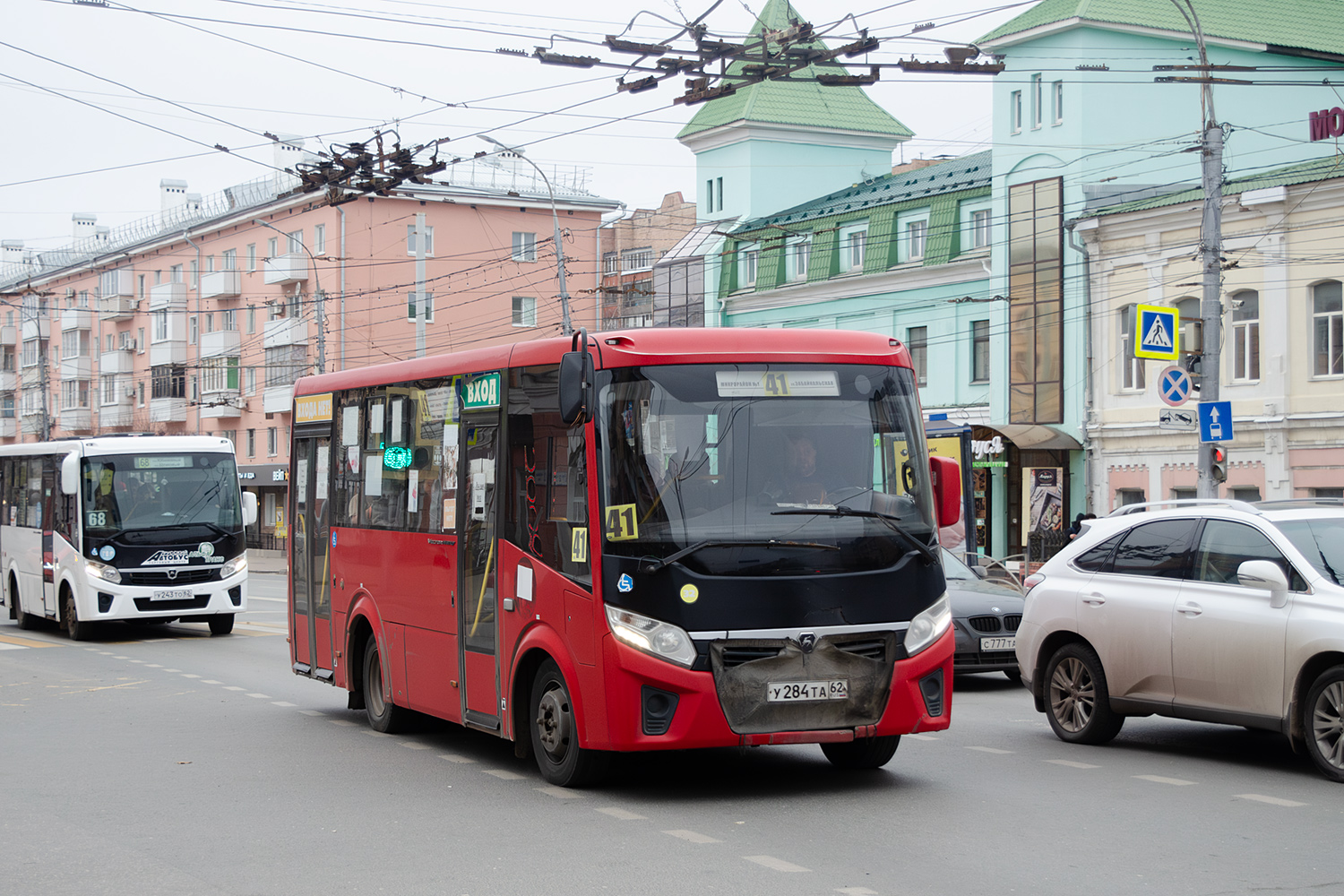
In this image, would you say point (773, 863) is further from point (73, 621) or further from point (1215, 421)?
point (73, 621)

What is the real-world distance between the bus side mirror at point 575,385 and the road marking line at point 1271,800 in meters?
4.29

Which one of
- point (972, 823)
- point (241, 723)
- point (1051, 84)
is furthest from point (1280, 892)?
point (1051, 84)

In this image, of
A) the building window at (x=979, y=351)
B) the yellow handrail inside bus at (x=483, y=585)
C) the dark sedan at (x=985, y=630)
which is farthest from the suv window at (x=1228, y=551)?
the building window at (x=979, y=351)

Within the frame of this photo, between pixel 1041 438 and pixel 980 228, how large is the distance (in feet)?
20.9

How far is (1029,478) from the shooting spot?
122ft

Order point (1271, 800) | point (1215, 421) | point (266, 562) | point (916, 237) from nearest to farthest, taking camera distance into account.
A: point (1271, 800) → point (1215, 421) → point (916, 237) → point (266, 562)

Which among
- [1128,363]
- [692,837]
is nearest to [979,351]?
[1128,363]

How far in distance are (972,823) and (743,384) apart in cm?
272

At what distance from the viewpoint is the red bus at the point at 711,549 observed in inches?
354

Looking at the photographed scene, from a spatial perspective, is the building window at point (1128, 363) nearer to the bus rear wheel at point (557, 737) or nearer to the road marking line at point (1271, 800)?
the road marking line at point (1271, 800)

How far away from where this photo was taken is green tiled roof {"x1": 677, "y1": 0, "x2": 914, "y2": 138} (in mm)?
50969

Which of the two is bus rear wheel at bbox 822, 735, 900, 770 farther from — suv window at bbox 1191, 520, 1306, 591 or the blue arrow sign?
the blue arrow sign

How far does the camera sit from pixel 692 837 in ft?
27.0

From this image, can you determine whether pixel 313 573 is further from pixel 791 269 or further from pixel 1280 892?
pixel 791 269
